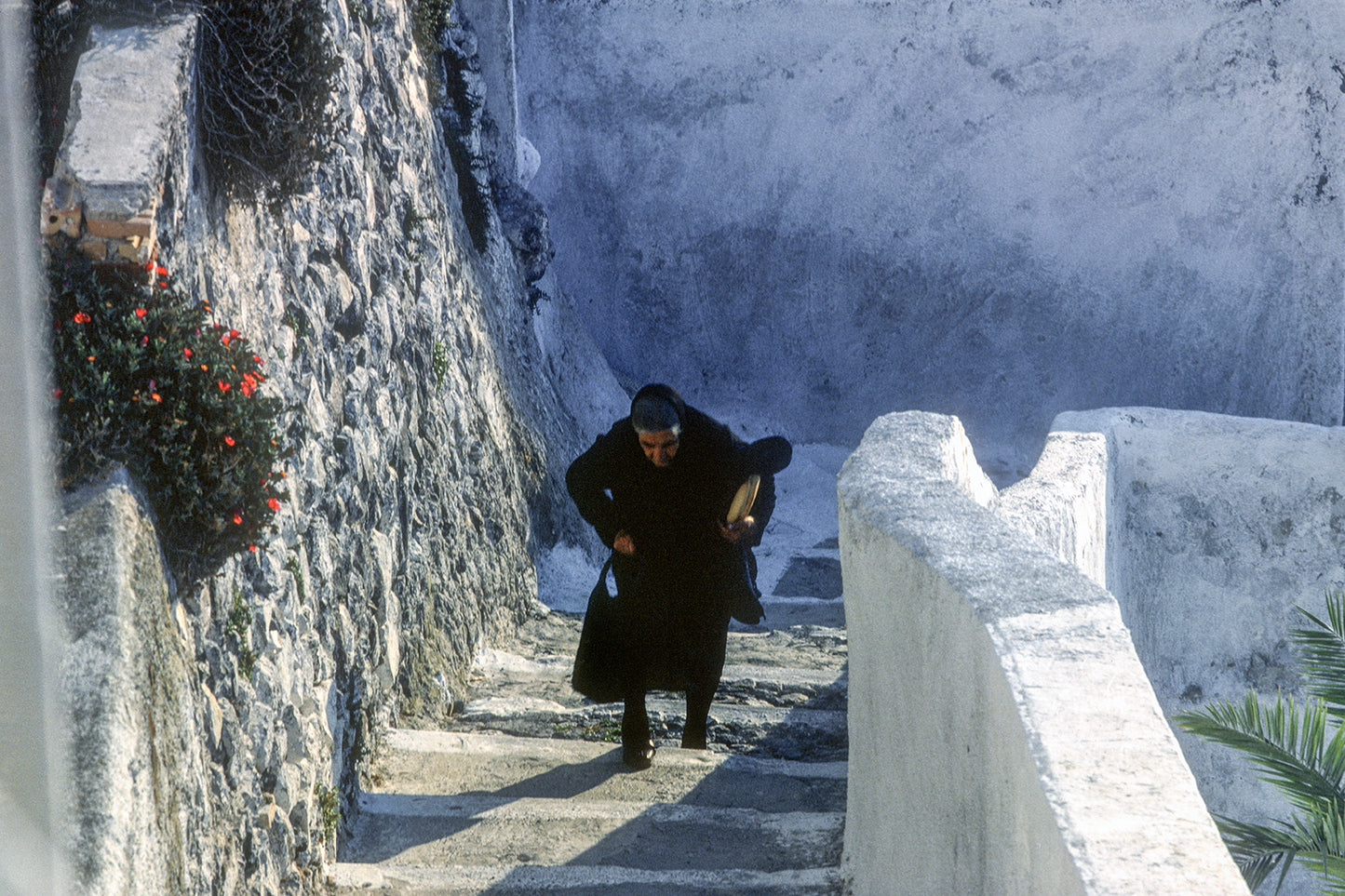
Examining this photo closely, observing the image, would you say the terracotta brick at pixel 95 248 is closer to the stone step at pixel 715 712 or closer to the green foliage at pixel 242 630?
the green foliage at pixel 242 630

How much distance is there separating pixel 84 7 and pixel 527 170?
20.3ft

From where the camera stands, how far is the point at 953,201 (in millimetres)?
9742

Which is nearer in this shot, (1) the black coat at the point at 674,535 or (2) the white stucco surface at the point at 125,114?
(2) the white stucco surface at the point at 125,114

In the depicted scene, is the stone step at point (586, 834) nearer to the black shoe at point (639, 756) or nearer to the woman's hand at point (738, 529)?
the black shoe at point (639, 756)

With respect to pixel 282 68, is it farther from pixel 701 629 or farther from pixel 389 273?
pixel 701 629

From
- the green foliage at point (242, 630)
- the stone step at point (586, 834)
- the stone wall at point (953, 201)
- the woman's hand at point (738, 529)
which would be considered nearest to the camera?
the green foliage at point (242, 630)

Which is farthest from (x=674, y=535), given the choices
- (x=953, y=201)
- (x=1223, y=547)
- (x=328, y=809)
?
(x=953, y=201)

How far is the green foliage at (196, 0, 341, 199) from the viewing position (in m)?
3.54

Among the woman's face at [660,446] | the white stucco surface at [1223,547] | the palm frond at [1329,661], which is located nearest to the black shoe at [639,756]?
the woman's face at [660,446]

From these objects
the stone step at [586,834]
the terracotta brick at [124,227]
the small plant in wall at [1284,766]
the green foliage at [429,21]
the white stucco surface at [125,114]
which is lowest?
the stone step at [586,834]

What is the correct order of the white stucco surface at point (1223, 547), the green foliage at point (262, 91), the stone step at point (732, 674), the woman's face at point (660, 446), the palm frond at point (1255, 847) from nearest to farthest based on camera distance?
the palm frond at point (1255, 847)
the green foliage at point (262, 91)
the woman's face at point (660, 446)
the stone step at point (732, 674)
the white stucco surface at point (1223, 547)

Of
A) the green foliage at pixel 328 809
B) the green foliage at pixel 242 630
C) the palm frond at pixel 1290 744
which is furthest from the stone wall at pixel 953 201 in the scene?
the green foliage at pixel 242 630

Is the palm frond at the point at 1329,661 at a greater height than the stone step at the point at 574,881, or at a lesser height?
greater

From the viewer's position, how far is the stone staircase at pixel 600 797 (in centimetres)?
355
